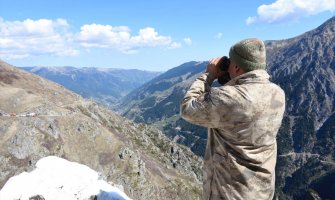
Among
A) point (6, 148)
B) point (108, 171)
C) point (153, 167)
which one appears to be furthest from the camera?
point (153, 167)

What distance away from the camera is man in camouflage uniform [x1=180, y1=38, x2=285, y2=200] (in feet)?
23.2

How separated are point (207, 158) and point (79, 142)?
15187cm

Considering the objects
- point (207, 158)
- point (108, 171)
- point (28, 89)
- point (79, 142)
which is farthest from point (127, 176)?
point (207, 158)

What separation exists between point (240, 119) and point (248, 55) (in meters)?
1.14

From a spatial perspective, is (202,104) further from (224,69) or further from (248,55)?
(248,55)

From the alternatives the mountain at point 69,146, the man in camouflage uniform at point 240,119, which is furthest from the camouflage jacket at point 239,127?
the mountain at point 69,146

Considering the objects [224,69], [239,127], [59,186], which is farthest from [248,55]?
[59,186]

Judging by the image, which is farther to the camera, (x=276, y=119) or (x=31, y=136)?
(x=31, y=136)

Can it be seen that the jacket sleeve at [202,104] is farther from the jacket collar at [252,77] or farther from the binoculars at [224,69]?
the jacket collar at [252,77]

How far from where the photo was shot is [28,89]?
188m

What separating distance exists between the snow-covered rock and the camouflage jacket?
6302 mm

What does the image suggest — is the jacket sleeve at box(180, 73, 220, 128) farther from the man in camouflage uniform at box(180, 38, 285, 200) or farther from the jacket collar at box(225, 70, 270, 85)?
the jacket collar at box(225, 70, 270, 85)

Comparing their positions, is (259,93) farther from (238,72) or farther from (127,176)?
(127,176)

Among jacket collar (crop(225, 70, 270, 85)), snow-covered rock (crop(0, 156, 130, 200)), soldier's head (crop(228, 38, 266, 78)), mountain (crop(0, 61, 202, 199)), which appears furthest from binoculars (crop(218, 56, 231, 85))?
mountain (crop(0, 61, 202, 199))
